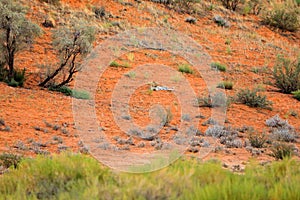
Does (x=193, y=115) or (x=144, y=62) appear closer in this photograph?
(x=193, y=115)

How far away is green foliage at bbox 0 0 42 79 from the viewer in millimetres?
15352

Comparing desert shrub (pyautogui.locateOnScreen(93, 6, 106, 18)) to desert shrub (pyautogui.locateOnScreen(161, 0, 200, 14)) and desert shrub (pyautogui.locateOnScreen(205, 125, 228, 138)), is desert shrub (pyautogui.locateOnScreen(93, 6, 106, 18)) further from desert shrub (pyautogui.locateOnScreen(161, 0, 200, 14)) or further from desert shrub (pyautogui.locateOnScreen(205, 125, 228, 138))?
desert shrub (pyautogui.locateOnScreen(205, 125, 228, 138))

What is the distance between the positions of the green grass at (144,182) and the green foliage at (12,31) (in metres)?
9.00

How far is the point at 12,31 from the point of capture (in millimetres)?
15562

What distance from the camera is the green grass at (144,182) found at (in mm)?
5438

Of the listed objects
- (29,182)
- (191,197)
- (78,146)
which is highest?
(191,197)

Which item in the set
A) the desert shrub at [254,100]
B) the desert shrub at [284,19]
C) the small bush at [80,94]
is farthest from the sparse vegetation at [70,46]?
the desert shrub at [284,19]

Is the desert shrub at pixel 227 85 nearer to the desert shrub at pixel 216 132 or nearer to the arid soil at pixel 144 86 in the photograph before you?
the arid soil at pixel 144 86

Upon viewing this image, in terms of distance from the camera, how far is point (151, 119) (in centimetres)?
1417

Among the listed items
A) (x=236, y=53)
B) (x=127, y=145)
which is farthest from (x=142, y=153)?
(x=236, y=53)

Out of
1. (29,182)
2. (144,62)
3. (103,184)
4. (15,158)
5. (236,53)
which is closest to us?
(103,184)

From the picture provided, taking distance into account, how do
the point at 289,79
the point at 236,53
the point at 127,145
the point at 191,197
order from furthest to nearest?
the point at 236,53 → the point at 289,79 → the point at 127,145 → the point at 191,197

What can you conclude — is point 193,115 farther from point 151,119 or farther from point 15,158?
point 15,158

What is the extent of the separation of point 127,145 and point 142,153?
90 cm
